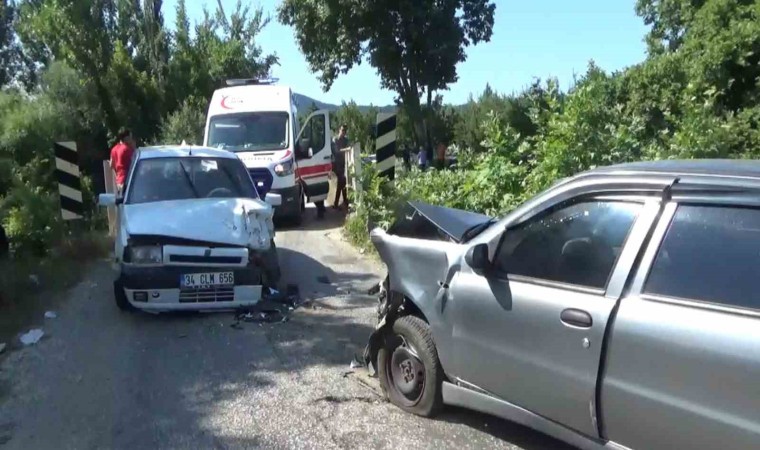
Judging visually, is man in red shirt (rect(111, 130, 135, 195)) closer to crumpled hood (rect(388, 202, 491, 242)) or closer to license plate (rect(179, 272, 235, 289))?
license plate (rect(179, 272, 235, 289))

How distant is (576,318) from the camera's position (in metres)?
4.11

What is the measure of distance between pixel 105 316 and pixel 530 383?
5.75 meters

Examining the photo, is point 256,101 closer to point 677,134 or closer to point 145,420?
point 677,134

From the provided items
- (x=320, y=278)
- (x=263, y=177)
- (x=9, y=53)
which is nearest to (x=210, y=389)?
(x=320, y=278)

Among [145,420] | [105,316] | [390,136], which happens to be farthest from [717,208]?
[390,136]

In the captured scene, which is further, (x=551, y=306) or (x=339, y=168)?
(x=339, y=168)

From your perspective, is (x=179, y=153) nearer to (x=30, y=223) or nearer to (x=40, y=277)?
(x=40, y=277)

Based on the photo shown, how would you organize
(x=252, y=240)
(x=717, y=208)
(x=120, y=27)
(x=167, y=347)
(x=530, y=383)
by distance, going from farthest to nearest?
1. (x=120, y=27)
2. (x=252, y=240)
3. (x=167, y=347)
4. (x=530, y=383)
5. (x=717, y=208)

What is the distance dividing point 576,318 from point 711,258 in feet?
2.48

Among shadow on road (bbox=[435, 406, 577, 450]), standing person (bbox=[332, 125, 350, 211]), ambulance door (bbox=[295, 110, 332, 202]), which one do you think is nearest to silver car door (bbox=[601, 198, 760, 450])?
shadow on road (bbox=[435, 406, 577, 450])

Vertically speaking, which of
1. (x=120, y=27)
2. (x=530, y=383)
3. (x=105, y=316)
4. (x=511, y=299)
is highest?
(x=120, y=27)

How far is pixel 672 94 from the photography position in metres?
15.4

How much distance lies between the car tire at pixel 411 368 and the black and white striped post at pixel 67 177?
8.55 meters

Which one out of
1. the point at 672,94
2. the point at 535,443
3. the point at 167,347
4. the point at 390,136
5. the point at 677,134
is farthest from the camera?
the point at 672,94
